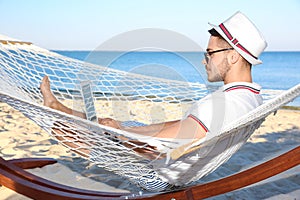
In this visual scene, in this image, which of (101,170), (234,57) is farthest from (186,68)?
(234,57)

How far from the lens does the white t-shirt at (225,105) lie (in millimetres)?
1159

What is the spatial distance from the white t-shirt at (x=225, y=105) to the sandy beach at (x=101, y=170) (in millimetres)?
787

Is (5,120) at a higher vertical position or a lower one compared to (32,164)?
lower

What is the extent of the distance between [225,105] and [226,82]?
14 cm

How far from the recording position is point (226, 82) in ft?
4.32

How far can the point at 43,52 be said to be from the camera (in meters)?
2.28

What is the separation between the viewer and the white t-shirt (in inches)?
45.6

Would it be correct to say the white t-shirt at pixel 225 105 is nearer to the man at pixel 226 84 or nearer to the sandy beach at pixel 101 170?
the man at pixel 226 84

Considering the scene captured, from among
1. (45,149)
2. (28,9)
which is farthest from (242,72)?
(28,9)

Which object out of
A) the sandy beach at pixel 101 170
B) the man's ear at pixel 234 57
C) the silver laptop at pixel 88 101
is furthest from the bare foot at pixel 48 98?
the man's ear at pixel 234 57

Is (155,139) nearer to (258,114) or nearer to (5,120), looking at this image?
(258,114)

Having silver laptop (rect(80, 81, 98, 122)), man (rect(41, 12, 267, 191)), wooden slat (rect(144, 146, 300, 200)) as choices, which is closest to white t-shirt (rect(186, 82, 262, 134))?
man (rect(41, 12, 267, 191))

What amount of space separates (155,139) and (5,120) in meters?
2.77

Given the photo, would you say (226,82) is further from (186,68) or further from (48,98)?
(186,68)
